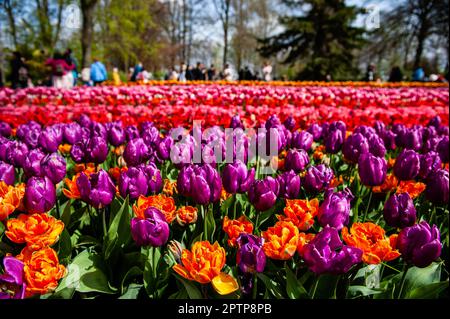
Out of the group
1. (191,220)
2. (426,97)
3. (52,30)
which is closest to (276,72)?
(52,30)

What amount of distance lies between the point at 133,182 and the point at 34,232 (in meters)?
A: 0.43

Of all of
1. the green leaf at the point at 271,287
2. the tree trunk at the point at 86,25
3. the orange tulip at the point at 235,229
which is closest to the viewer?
the green leaf at the point at 271,287

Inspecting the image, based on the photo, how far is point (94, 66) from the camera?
1425 centimetres

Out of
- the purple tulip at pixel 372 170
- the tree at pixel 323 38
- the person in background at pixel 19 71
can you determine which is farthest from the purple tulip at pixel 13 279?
the tree at pixel 323 38

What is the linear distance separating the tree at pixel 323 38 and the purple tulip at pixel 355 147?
2418 centimetres

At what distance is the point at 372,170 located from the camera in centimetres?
171

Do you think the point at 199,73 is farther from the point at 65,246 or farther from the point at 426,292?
the point at 426,292

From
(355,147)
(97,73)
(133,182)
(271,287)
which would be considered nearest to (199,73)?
(97,73)

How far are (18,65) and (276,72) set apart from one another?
4096 centimetres

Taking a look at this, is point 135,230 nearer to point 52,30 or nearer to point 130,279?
point 130,279

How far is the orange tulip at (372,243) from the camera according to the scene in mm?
1220

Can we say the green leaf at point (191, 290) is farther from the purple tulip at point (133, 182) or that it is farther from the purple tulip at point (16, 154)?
the purple tulip at point (16, 154)
